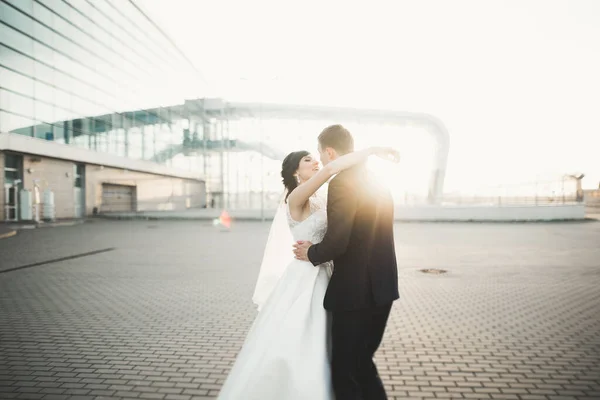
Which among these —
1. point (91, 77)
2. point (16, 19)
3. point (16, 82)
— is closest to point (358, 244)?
point (16, 82)

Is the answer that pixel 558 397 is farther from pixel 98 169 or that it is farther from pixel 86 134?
pixel 98 169

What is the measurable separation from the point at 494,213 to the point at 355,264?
2801cm

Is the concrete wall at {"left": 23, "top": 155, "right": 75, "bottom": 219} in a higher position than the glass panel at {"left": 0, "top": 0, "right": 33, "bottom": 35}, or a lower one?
lower

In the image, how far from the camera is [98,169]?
35.8m

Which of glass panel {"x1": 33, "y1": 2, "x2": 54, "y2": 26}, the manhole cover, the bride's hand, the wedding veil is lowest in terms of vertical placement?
the manhole cover

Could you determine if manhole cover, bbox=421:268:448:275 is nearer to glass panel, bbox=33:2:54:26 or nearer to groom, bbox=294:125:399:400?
groom, bbox=294:125:399:400

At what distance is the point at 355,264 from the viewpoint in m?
2.57

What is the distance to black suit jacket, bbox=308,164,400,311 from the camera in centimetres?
247

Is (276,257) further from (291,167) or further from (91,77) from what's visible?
(91,77)

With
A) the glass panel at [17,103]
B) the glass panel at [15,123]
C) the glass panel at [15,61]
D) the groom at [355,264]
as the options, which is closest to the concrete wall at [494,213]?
the glass panel at [15,123]

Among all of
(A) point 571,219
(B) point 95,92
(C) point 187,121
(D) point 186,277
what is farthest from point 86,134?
(A) point 571,219

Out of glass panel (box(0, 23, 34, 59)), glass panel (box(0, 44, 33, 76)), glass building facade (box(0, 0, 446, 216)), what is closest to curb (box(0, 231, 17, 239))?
glass building facade (box(0, 0, 446, 216))

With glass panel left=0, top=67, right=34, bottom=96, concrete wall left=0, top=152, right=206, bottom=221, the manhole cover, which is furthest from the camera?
concrete wall left=0, top=152, right=206, bottom=221

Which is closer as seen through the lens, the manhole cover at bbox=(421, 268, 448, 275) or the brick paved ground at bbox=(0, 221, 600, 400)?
the brick paved ground at bbox=(0, 221, 600, 400)
